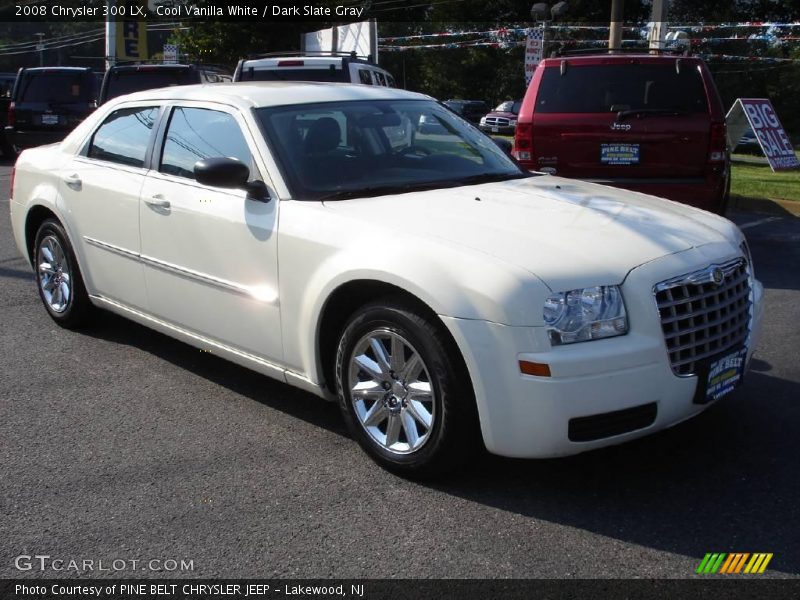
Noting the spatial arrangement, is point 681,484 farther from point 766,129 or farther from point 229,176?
point 766,129

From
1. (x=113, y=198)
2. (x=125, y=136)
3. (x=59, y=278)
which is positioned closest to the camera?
(x=113, y=198)

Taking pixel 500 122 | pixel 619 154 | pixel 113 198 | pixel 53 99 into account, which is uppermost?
pixel 113 198

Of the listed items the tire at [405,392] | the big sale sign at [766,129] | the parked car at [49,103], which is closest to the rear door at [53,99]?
the parked car at [49,103]

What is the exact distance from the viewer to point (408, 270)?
3.72 meters

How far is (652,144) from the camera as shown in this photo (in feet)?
26.6

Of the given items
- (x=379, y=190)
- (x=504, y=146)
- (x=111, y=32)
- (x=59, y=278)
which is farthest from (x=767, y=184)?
(x=111, y=32)

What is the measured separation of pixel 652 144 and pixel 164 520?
231 inches

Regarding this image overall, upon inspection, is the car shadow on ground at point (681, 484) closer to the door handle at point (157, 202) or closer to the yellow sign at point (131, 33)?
the door handle at point (157, 202)

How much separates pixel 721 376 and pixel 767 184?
10.2m

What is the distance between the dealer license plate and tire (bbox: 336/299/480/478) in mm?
970

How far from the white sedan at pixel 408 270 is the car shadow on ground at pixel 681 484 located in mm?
254

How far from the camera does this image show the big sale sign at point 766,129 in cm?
1442

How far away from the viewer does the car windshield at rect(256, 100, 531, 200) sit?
4.54m

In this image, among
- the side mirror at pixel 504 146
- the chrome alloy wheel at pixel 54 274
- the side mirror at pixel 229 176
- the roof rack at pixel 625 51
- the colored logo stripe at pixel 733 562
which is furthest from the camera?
the roof rack at pixel 625 51
